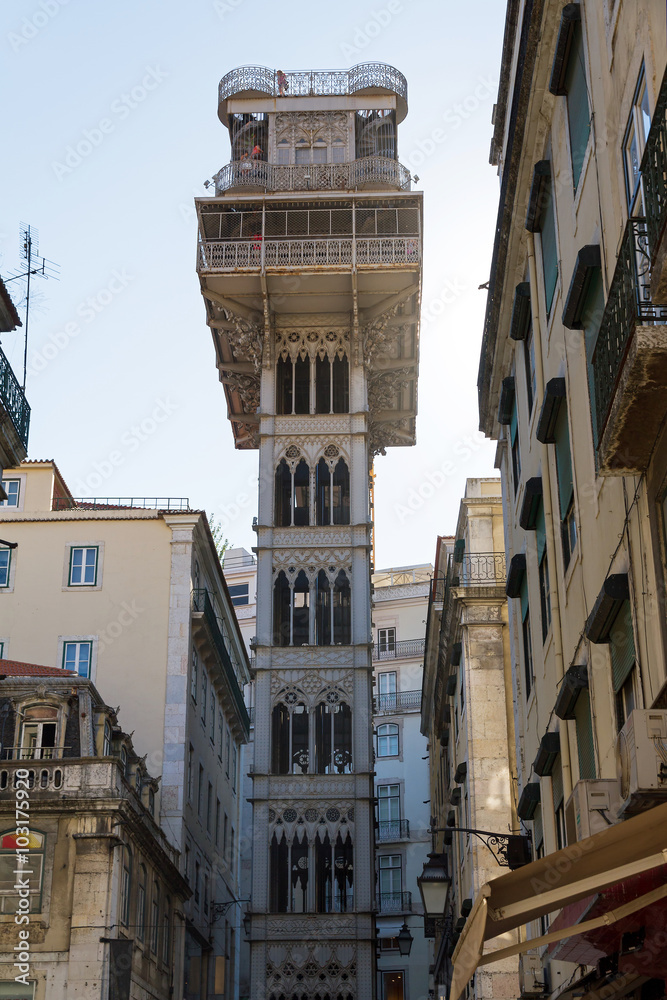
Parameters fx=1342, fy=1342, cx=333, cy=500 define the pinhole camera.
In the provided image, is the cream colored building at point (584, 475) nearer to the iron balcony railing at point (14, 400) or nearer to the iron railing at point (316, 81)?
the iron balcony railing at point (14, 400)

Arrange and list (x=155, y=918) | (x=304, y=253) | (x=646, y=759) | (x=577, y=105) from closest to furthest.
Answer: (x=646, y=759)
(x=577, y=105)
(x=155, y=918)
(x=304, y=253)

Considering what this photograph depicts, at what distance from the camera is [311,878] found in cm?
4153

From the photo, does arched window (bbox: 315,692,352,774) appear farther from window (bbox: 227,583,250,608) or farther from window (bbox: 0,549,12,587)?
window (bbox: 227,583,250,608)

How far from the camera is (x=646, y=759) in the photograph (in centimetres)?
880

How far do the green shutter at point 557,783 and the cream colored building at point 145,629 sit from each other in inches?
990

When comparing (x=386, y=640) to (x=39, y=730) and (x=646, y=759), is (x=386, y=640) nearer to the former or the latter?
(x=39, y=730)

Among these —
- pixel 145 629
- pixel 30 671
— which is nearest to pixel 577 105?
pixel 30 671

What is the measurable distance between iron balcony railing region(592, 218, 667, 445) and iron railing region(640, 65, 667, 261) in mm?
217

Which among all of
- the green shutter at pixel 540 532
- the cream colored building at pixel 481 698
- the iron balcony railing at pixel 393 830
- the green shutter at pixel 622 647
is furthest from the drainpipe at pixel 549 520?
the iron balcony railing at pixel 393 830

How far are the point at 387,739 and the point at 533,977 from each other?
51.0 meters

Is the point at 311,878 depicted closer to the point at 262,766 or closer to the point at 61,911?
the point at 262,766

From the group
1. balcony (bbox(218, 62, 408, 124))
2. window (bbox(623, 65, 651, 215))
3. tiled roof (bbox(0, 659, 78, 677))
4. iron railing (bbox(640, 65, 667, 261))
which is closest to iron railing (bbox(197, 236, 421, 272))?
balcony (bbox(218, 62, 408, 124))

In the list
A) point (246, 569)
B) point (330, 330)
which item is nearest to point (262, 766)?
point (330, 330)

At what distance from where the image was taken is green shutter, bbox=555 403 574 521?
1544 centimetres
